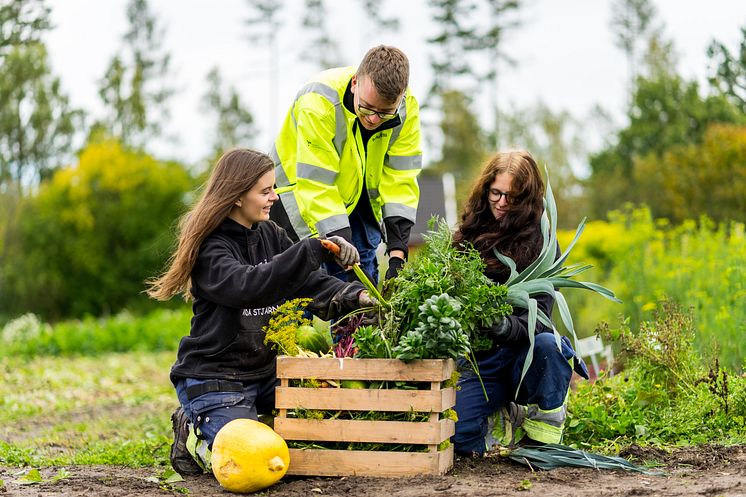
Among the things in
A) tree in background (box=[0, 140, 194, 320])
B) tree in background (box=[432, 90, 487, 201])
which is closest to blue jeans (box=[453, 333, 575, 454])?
tree in background (box=[0, 140, 194, 320])

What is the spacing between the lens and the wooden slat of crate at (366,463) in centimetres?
399

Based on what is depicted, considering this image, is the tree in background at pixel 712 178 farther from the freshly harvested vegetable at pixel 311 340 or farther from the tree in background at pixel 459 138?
the tree in background at pixel 459 138

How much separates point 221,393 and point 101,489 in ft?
2.22

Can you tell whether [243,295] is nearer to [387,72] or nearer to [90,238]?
[387,72]

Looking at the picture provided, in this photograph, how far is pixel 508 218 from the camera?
4.83 m

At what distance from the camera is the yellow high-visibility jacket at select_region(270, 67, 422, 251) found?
4984mm

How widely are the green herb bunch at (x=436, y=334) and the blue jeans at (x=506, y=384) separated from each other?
0.65 metres

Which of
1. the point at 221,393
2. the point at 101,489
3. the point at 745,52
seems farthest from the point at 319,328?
the point at 745,52

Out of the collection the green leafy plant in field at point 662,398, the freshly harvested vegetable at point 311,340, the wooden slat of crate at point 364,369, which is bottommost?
the green leafy plant in field at point 662,398

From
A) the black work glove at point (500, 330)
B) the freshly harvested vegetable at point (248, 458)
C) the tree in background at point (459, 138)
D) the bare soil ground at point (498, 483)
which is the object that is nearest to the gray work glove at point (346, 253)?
the black work glove at point (500, 330)

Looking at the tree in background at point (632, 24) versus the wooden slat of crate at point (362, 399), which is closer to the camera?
the wooden slat of crate at point (362, 399)

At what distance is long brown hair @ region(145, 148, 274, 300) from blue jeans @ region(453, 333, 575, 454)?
1451mm

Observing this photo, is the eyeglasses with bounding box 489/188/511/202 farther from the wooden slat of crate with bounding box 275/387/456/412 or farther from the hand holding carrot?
the wooden slat of crate with bounding box 275/387/456/412

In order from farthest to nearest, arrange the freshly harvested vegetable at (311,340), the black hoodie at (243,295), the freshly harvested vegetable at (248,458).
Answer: the freshly harvested vegetable at (311,340), the black hoodie at (243,295), the freshly harvested vegetable at (248,458)
